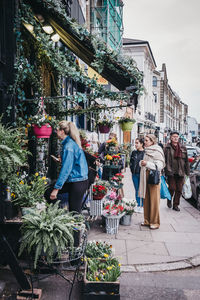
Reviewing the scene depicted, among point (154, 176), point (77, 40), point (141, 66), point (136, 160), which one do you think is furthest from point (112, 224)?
point (141, 66)

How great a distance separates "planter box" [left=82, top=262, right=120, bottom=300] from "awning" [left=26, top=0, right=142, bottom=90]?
12.5 ft

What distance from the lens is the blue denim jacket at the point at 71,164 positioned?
13.1 ft

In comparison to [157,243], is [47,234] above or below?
above

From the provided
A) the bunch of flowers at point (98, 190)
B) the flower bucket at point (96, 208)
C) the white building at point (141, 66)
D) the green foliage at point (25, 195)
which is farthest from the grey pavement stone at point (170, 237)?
the white building at point (141, 66)

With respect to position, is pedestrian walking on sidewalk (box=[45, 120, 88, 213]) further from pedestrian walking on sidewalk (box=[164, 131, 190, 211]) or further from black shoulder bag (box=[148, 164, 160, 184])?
pedestrian walking on sidewalk (box=[164, 131, 190, 211])

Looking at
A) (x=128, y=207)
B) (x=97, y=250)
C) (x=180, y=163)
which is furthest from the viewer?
(x=180, y=163)

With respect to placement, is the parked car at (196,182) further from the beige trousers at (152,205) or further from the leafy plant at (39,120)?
the leafy plant at (39,120)

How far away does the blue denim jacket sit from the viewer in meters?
4.01

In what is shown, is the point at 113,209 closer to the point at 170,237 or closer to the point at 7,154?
the point at 170,237

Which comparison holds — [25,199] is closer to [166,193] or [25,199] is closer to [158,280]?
[158,280]

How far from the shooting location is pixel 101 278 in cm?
337

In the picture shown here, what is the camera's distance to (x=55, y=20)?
16.9 feet

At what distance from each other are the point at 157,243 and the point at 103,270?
199cm

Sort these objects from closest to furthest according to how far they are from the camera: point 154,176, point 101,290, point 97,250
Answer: point 101,290 < point 97,250 < point 154,176
